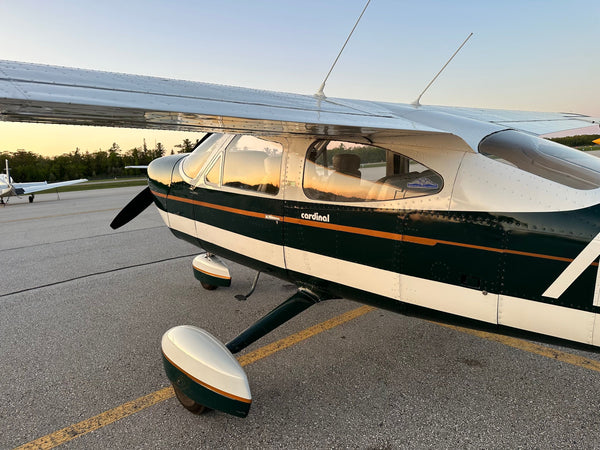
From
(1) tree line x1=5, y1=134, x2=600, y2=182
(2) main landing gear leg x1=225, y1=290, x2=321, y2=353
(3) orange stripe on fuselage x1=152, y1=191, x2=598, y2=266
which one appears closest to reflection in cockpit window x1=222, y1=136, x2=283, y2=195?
(3) orange stripe on fuselage x1=152, y1=191, x2=598, y2=266

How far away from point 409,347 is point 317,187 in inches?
65.8

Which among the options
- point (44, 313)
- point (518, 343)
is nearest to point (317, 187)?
point (518, 343)

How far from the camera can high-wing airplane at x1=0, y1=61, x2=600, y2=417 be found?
1.77 meters

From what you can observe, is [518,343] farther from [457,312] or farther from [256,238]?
[256,238]

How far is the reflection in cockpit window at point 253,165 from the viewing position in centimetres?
301

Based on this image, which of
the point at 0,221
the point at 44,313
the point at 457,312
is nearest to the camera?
the point at 457,312

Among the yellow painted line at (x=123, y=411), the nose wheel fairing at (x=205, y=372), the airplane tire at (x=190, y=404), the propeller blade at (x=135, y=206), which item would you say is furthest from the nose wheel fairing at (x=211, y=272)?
the airplane tire at (x=190, y=404)

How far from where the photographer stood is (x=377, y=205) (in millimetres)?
2402

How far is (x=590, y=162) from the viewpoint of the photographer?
235 cm

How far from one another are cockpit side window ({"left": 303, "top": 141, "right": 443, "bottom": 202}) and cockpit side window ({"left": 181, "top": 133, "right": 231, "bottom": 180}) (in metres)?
1.28

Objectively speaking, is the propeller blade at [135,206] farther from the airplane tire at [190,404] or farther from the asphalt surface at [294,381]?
the airplane tire at [190,404]

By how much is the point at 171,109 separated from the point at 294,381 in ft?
6.98

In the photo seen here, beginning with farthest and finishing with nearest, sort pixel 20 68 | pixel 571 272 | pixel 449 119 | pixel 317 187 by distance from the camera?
pixel 317 187 < pixel 449 119 < pixel 571 272 < pixel 20 68

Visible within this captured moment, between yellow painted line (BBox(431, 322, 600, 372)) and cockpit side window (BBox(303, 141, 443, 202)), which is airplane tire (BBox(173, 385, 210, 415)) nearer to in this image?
cockpit side window (BBox(303, 141, 443, 202))
